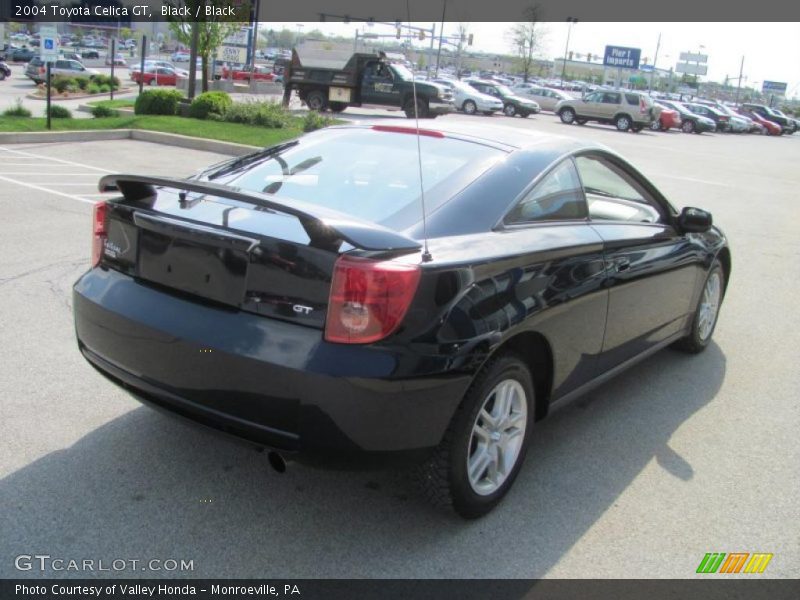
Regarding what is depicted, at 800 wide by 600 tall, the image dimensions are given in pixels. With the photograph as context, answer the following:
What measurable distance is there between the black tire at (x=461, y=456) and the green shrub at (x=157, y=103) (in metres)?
19.0

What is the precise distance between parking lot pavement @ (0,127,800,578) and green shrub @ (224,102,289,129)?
46.7 feet

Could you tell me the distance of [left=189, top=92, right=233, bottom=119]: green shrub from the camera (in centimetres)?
1972

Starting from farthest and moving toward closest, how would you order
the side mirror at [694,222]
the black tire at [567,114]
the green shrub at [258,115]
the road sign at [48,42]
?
the black tire at [567,114] → the green shrub at [258,115] → the road sign at [48,42] → the side mirror at [694,222]

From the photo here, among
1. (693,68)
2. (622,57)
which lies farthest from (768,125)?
(693,68)

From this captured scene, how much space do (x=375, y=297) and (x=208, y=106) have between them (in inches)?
720

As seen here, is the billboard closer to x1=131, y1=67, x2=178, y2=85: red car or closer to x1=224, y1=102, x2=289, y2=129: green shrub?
x1=131, y1=67, x2=178, y2=85: red car

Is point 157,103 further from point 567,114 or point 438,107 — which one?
point 567,114

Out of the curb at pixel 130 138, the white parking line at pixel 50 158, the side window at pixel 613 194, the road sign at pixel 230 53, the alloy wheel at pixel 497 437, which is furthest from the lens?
the road sign at pixel 230 53

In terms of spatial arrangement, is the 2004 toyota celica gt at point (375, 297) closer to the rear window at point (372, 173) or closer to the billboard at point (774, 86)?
the rear window at point (372, 173)

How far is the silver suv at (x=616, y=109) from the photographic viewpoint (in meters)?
37.8

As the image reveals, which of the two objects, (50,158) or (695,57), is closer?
(50,158)

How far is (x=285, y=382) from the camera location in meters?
2.74

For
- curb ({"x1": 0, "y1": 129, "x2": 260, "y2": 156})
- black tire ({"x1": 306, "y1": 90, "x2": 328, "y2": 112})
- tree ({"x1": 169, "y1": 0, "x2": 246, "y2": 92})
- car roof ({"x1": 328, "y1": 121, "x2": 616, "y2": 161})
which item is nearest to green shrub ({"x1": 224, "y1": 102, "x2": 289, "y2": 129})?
curb ({"x1": 0, "y1": 129, "x2": 260, "y2": 156})

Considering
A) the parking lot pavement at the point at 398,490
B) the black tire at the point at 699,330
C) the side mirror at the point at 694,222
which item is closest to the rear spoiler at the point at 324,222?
the parking lot pavement at the point at 398,490
